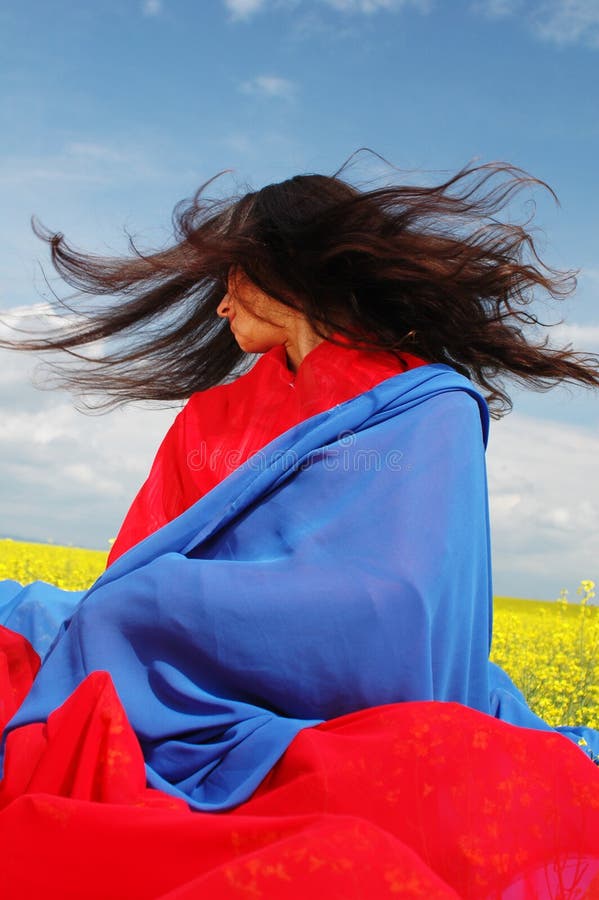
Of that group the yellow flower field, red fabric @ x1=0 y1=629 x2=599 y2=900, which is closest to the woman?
red fabric @ x1=0 y1=629 x2=599 y2=900

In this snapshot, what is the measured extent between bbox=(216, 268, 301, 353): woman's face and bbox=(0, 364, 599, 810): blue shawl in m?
0.79

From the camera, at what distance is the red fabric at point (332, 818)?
1376 millimetres

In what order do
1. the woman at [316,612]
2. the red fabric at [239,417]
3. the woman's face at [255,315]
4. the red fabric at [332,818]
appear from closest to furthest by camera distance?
the red fabric at [332,818], the woman at [316,612], the red fabric at [239,417], the woman's face at [255,315]

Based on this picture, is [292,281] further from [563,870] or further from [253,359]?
[563,870]

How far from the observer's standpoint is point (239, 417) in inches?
140

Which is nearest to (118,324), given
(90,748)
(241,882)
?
(90,748)

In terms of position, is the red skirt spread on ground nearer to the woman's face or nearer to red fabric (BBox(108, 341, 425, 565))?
red fabric (BBox(108, 341, 425, 565))

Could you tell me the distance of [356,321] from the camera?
3.46m

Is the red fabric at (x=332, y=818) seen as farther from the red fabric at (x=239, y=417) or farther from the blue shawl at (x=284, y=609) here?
the red fabric at (x=239, y=417)

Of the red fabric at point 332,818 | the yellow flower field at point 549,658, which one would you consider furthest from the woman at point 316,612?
the yellow flower field at point 549,658

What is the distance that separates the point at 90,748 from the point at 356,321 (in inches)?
73.8

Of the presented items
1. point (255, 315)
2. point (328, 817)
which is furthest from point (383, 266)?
point (328, 817)

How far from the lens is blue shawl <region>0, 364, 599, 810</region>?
2275 mm

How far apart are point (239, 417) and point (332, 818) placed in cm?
223
